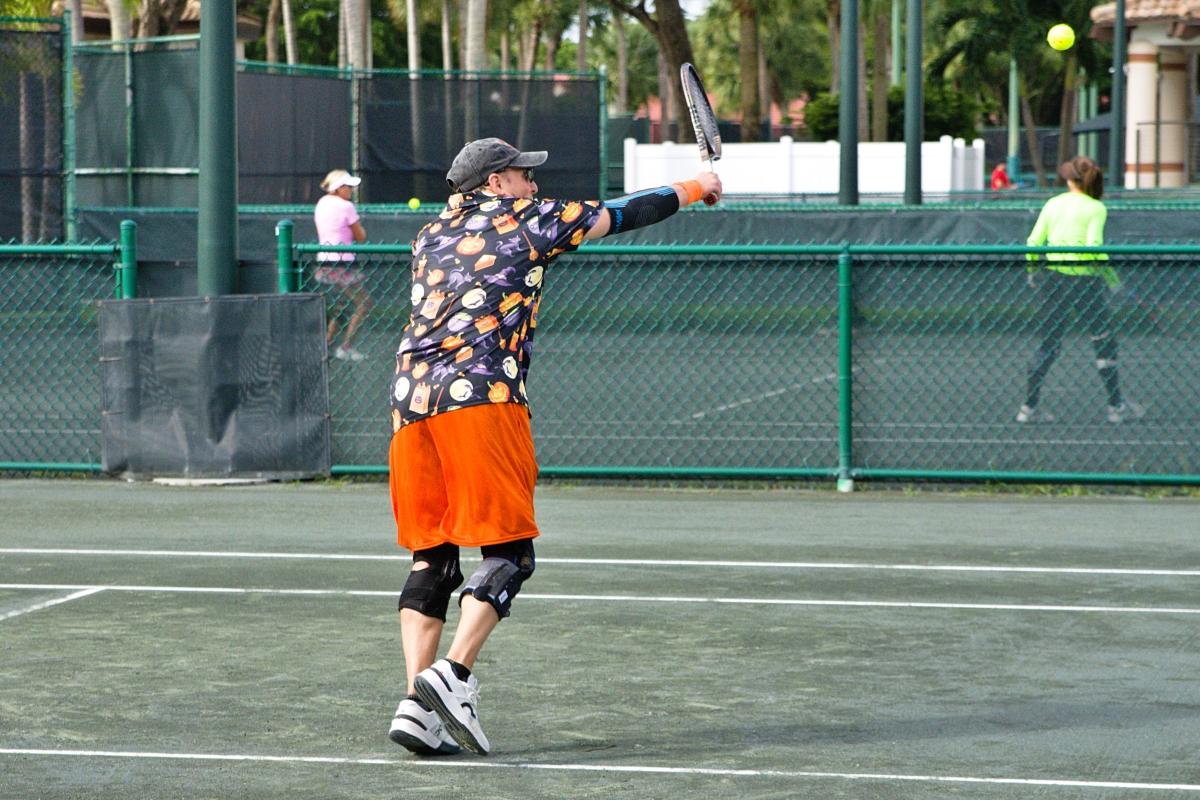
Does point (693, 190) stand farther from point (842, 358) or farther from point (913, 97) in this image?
point (913, 97)

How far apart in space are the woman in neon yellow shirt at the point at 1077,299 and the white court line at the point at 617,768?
632 centimetres

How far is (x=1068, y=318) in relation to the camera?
11867 millimetres

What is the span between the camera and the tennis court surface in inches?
215

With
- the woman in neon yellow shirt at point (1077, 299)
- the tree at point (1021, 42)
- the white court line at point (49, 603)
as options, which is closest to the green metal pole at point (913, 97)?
the woman in neon yellow shirt at point (1077, 299)

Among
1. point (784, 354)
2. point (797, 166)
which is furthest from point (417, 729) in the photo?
point (797, 166)

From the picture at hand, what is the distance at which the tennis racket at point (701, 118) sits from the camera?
633cm

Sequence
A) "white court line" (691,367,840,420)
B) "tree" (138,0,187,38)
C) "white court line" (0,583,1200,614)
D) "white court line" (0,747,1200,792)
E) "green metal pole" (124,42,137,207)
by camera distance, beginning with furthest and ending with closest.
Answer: "tree" (138,0,187,38) < "green metal pole" (124,42,137,207) < "white court line" (691,367,840,420) < "white court line" (0,583,1200,614) < "white court line" (0,747,1200,792)

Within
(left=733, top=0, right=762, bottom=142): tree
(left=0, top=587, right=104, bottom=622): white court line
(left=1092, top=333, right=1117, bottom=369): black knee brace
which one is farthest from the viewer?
(left=733, top=0, right=762, bottom=142): tree

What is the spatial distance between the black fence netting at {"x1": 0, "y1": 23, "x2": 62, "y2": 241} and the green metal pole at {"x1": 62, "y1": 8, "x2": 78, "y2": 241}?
0.04 metres

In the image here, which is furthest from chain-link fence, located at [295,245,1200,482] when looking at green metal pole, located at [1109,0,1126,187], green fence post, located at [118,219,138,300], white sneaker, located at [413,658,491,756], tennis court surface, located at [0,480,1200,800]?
green metal pole, located at [1109,0,1126,187]

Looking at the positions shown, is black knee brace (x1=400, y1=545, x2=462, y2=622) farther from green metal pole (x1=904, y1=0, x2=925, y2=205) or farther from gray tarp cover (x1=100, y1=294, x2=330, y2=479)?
green metal pole (x1=904, y1=0, x2=925, y2=205)

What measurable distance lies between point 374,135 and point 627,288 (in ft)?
44.7

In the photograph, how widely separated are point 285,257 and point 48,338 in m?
1.93

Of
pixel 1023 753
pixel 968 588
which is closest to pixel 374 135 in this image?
pixel 968 588
